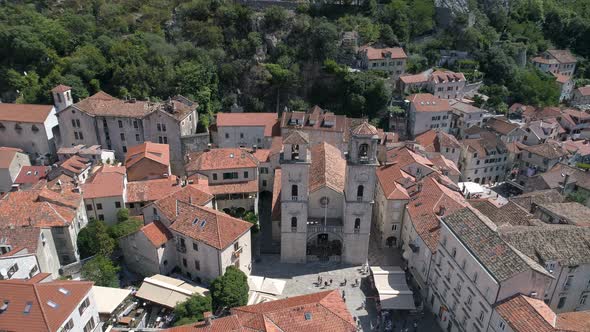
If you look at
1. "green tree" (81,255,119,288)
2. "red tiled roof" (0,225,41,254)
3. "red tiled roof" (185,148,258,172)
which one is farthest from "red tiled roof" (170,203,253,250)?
"red tiled roof" (0,225,41,254)

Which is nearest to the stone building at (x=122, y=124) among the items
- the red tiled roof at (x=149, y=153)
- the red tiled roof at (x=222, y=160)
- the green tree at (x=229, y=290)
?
the red tiled roof at (x=149, y=153)

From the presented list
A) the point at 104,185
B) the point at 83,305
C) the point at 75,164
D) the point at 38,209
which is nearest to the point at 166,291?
the point at 83,305

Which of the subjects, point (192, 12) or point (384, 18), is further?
point (384, 18)

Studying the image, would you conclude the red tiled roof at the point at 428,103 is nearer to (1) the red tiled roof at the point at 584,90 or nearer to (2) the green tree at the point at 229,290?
(1) the red tiled roof at the point at 584,90

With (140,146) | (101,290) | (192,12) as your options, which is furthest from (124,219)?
(192,12)

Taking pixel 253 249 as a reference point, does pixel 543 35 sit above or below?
above

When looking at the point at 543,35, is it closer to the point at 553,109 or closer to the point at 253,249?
the point at 553,109

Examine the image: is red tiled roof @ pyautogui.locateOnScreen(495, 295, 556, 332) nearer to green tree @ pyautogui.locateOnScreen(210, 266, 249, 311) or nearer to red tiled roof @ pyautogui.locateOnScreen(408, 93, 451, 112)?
green tree @ pyautogui.locateOnScreen(210, 266, 249, 311)
